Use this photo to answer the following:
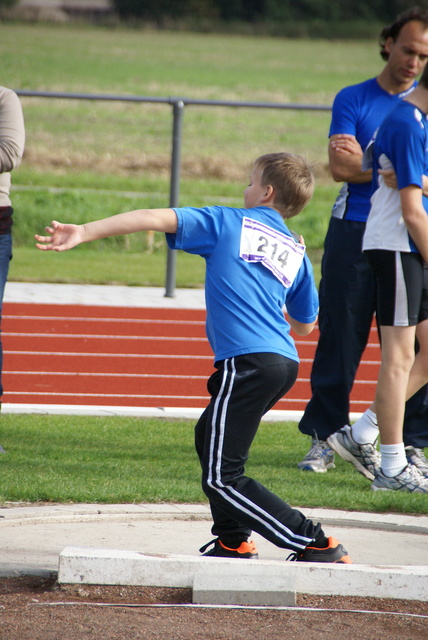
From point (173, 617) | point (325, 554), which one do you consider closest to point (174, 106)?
point (325, 554)

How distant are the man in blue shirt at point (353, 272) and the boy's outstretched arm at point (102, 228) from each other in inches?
76.4

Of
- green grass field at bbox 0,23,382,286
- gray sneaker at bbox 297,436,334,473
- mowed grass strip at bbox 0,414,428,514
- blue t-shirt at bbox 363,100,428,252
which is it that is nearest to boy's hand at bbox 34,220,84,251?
mowed grass strip at bbox 0,414,428,514

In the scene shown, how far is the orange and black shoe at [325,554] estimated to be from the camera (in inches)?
141

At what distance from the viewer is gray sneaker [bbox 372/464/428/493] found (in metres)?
4.77

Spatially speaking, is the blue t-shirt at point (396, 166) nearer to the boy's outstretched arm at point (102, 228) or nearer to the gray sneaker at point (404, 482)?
the gray sneaker at point (404, 482)

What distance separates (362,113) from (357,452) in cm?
175

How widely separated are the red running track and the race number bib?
3.18 metres

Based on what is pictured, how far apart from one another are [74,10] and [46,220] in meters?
67.5

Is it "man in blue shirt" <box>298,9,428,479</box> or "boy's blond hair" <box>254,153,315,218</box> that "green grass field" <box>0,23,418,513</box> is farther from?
"boy's blond hair" <box>254,153,315,218</box>

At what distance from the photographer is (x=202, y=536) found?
13.5 feet

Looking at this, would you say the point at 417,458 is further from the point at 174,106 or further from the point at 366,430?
the point at 174,106

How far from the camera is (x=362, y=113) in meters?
5.19

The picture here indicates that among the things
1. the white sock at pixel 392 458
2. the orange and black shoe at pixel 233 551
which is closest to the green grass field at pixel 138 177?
the white sock at pixel 392 458

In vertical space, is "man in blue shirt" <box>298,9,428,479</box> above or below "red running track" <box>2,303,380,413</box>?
above
